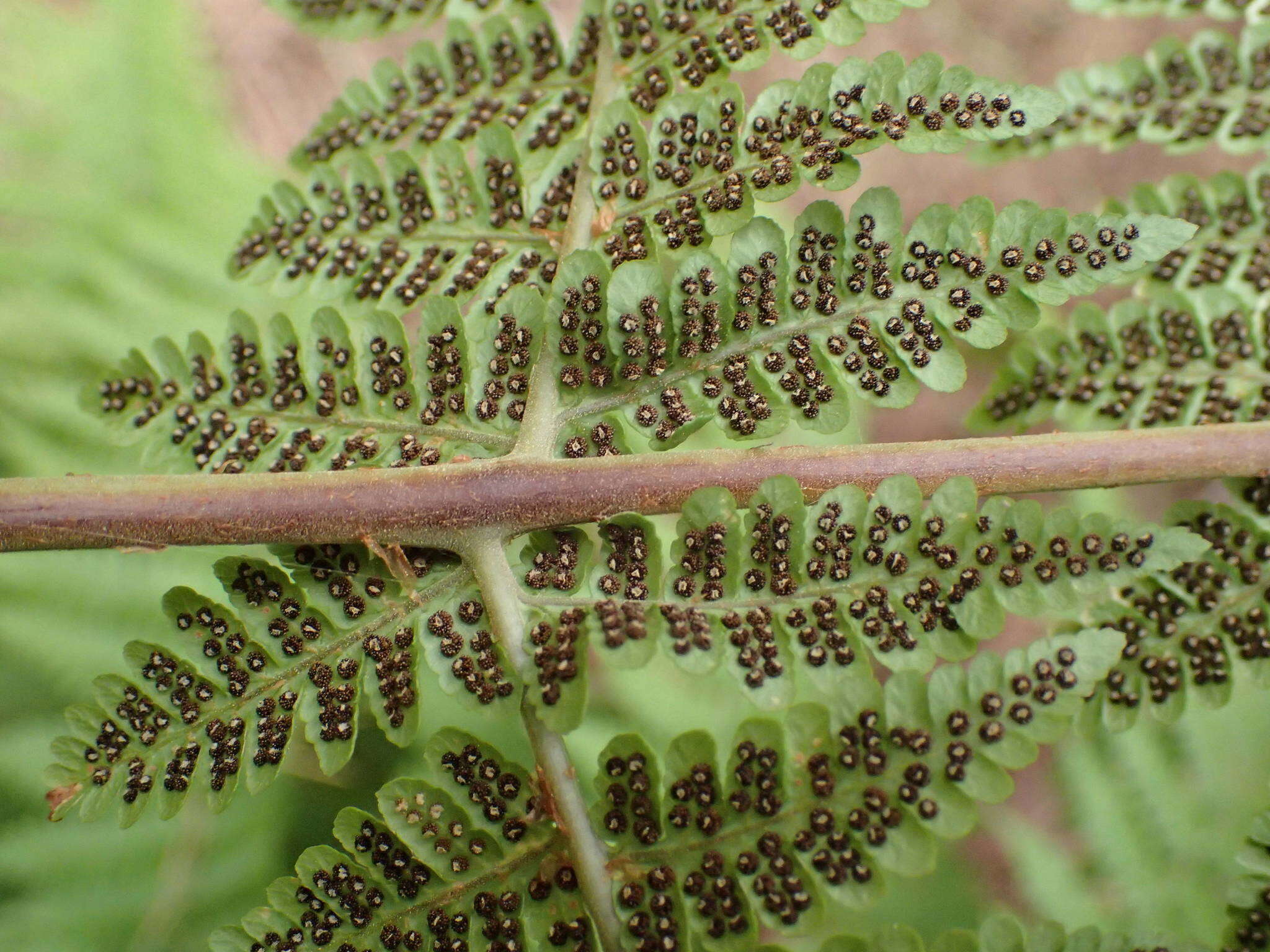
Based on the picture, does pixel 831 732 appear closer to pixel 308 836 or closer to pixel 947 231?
pixel 947 231

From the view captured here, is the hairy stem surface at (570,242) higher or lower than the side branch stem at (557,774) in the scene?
higher

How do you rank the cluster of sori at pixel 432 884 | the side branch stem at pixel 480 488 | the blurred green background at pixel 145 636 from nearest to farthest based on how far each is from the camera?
the cluster of sori at pixel 432 884 → the side branch stem at pixel 480 488 → the blurred green background at pixel 145 636

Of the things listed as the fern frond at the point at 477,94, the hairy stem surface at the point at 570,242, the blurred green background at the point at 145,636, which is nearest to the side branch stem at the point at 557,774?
the hairy stem surface at the point at 570,242

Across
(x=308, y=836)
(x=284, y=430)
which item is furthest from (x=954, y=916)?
(x=284, y=430)

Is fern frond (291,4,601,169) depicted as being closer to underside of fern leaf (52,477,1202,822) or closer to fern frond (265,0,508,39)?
fern frond (265,0,508,39)

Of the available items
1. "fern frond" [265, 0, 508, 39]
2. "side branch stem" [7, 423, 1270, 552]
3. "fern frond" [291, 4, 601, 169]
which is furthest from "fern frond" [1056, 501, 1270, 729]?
"fern frond" [265, 0, 508, 39]

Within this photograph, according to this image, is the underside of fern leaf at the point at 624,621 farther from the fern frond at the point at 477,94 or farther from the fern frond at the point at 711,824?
the fern frond at the point at 477,94
